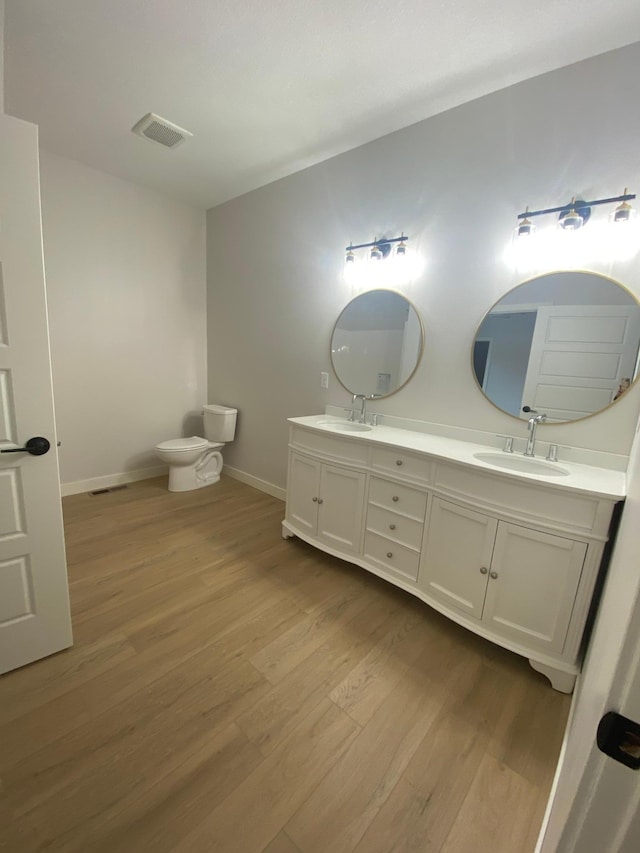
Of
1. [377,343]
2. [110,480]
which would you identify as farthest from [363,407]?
[110,480]

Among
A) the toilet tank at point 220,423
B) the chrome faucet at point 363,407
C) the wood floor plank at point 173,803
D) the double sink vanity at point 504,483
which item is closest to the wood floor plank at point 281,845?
the wood floor plank at point 173,803

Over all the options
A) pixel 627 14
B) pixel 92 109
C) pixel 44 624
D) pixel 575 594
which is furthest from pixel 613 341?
pixel 92 109

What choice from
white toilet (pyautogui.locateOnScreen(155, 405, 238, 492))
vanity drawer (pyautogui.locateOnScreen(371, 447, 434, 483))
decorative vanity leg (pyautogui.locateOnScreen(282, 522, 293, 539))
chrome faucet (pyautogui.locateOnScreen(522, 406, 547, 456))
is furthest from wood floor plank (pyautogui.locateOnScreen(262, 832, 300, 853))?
white toilet (pyautogui.locateOnScreen(155, 405, 238, 492))

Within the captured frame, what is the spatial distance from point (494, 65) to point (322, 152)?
3.84 ft

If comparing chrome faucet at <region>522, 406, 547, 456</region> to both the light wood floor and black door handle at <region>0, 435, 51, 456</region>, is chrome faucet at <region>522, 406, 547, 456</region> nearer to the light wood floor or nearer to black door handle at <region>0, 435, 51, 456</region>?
the light wood floor

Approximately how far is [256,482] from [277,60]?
298 cm

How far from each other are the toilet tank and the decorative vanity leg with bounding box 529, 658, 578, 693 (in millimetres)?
2885

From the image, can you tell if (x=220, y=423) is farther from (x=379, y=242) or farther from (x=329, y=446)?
(x=379, y=242)

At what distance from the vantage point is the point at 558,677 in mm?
1495

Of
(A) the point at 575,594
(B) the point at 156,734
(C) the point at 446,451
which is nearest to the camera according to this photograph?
(B) the point at 156,734

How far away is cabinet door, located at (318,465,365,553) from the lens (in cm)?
211

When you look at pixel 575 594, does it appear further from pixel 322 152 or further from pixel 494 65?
pixel 322 152

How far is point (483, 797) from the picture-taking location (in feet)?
3.70

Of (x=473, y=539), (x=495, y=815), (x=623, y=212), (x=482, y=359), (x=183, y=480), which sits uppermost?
(x=623, y=212)
